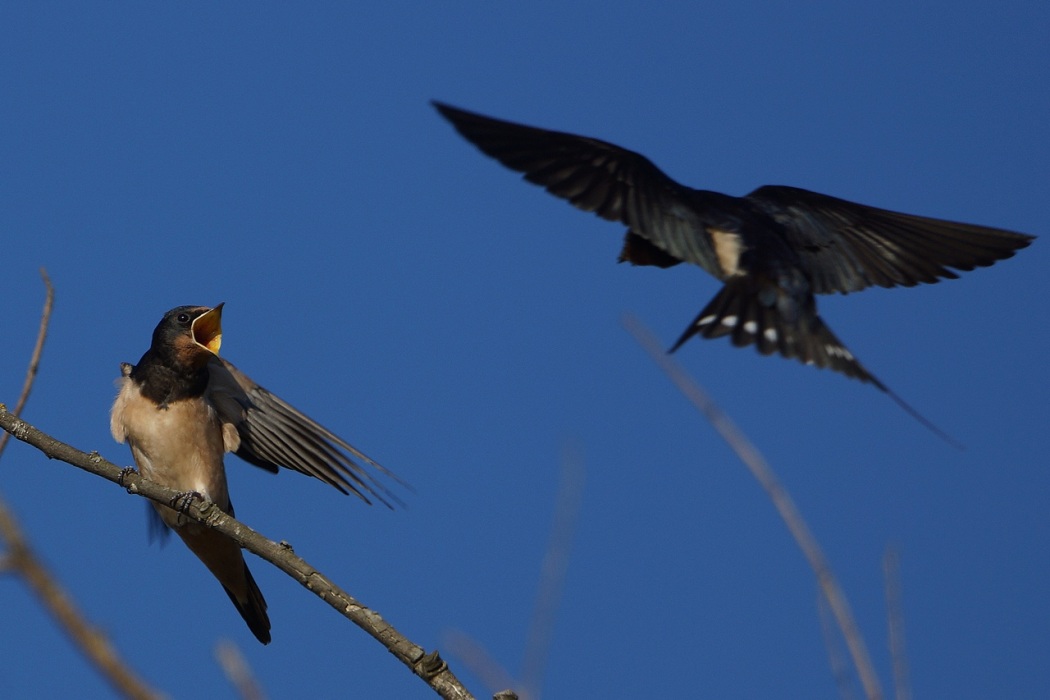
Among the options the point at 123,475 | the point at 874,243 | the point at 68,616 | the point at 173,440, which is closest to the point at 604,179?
the point at 874,243

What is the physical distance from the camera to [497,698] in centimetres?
248

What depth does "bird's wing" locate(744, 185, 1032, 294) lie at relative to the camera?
489cm

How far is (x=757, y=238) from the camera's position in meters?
4.81

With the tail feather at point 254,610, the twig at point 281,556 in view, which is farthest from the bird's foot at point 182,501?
the tail feather at point 254,610

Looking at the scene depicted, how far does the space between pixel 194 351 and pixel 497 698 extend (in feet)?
12.0

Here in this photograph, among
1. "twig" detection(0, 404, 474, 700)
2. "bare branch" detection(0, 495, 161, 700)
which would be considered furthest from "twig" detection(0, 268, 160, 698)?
"twig" detection(0, 404, 474, 700)

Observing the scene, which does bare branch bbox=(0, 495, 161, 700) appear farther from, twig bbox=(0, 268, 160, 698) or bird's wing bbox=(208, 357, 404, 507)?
bird's wing bbox=(208, 357, 404, 507)

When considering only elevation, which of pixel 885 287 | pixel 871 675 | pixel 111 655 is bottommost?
pixel 111 655

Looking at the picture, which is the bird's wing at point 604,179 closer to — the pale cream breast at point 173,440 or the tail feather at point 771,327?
the tail feather at point 771,327

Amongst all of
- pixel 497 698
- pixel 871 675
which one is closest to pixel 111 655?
pixel 871 675

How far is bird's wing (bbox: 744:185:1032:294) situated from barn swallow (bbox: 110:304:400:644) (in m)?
2.16

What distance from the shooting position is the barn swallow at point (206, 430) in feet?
18.6

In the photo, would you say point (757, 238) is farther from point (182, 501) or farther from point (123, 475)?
point (123, 475)

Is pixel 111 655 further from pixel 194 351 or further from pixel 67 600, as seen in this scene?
pixel 194 351
